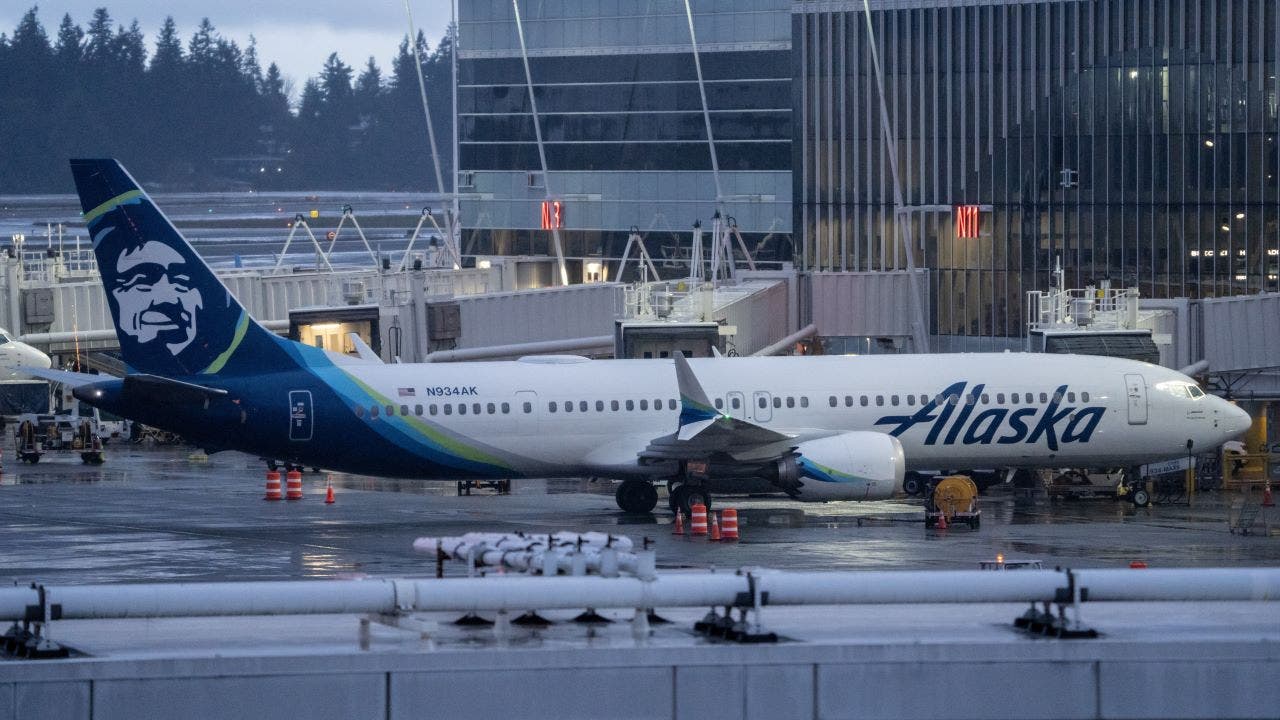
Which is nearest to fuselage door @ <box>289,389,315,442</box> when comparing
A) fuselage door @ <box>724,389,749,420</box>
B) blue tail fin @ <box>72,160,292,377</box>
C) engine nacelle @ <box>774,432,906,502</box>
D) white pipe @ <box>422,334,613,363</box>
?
blue tail fin @ <box>72,160,292,377</box>

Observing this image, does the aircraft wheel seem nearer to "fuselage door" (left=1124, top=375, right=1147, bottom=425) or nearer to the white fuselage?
the white fuselage

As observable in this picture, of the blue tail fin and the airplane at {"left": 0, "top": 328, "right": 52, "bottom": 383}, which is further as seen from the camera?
the airplane at {"left": 0, "top": 328, "right": 52, "bottom": 383}

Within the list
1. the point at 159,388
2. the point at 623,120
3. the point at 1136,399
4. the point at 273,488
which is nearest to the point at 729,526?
the point at 1136,399

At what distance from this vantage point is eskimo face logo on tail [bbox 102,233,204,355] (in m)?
38.2

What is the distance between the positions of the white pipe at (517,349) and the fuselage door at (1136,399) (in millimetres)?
22215

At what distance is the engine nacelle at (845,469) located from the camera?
38656 mm

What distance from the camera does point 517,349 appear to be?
195 ft

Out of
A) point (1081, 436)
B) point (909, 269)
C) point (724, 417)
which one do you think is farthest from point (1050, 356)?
point (909, 269)

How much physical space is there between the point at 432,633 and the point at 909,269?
190 ft

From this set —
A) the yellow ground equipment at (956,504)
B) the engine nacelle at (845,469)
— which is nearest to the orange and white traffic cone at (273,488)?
the engine nacelle at (845,469)

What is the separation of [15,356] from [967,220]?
35.7 m

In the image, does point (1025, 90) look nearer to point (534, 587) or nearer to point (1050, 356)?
point (1050, 356)

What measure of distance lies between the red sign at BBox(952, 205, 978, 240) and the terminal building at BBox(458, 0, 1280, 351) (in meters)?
0.11

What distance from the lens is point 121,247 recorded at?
37969 millimetres
